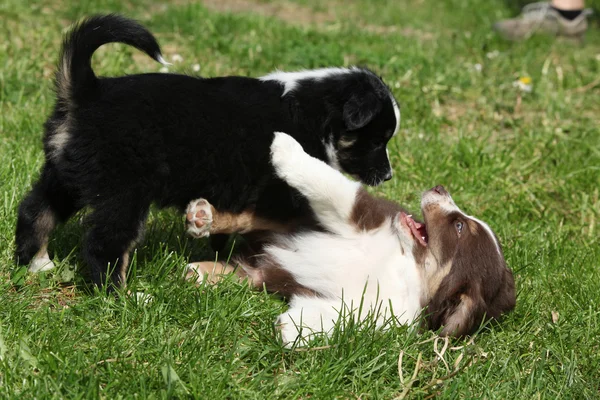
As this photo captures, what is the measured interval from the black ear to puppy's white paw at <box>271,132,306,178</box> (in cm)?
41

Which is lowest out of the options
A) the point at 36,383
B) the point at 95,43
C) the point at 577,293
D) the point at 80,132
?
the point at 577,293

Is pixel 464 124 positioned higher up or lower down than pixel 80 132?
lower down

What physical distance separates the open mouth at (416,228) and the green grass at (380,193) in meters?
0.51

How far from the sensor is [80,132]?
318cm

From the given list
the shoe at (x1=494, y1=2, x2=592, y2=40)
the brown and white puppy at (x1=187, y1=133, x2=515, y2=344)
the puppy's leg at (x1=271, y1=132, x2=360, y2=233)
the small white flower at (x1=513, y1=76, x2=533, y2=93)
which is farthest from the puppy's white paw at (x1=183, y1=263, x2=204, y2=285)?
the shoe at (x1=494, y1=2, x2=592, y2=40)

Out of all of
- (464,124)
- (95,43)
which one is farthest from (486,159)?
(95,43)

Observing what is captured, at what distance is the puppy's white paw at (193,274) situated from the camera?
11.1 ft

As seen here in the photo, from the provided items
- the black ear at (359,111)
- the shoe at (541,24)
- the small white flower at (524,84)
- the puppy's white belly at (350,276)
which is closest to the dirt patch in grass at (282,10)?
the shoe at (541,24)

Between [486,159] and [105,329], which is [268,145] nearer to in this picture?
[105,329]

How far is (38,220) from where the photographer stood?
3.48 m

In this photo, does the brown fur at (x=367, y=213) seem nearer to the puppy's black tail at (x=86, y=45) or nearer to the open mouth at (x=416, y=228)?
the open mouth at (x=416, y=228)

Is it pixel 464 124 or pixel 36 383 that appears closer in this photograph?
pixel 36 383

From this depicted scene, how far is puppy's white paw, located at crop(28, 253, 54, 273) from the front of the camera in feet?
11.2

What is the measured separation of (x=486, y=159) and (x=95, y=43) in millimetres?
3058
